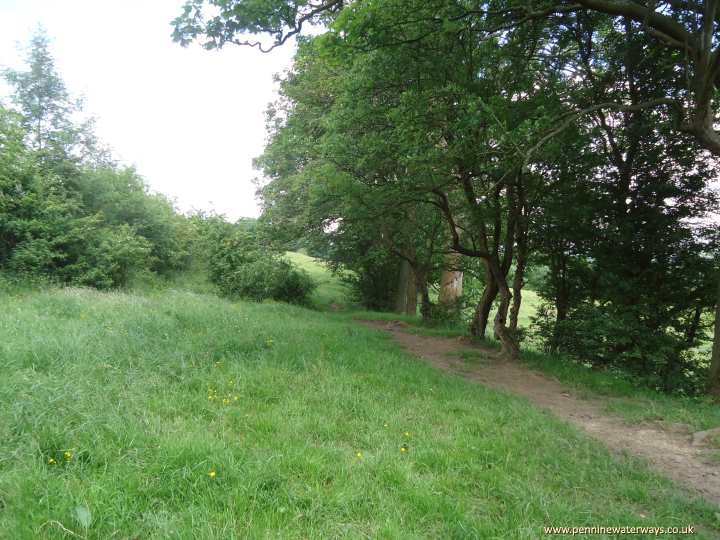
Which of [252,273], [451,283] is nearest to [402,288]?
[451,283]

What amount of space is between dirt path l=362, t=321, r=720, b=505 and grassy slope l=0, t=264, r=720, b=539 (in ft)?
1.54

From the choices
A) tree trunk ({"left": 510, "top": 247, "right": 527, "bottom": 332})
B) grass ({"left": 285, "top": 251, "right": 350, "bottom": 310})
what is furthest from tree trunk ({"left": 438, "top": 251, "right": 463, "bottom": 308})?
grass ({"left": 285, "top": 251, "right": 350, "bottom": 310})

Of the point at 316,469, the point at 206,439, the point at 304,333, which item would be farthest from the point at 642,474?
the point at 304,333

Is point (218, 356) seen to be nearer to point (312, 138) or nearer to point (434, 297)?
point (312, 138)

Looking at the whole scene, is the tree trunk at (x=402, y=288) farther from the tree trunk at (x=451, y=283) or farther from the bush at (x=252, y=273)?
the bush at (x=252, y=273)

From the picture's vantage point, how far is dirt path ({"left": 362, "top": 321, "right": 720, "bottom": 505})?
3.84 m

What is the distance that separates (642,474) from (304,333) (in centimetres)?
610

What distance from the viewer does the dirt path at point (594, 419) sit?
12.6 feet

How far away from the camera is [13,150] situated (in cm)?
1305

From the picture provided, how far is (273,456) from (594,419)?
4.58 metres

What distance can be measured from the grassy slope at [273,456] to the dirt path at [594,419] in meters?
0.47

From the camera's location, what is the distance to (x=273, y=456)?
316cm

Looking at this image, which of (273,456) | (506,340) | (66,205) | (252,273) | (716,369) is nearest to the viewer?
(273,456)

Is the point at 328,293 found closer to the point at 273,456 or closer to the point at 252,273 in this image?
the point at 252,273
